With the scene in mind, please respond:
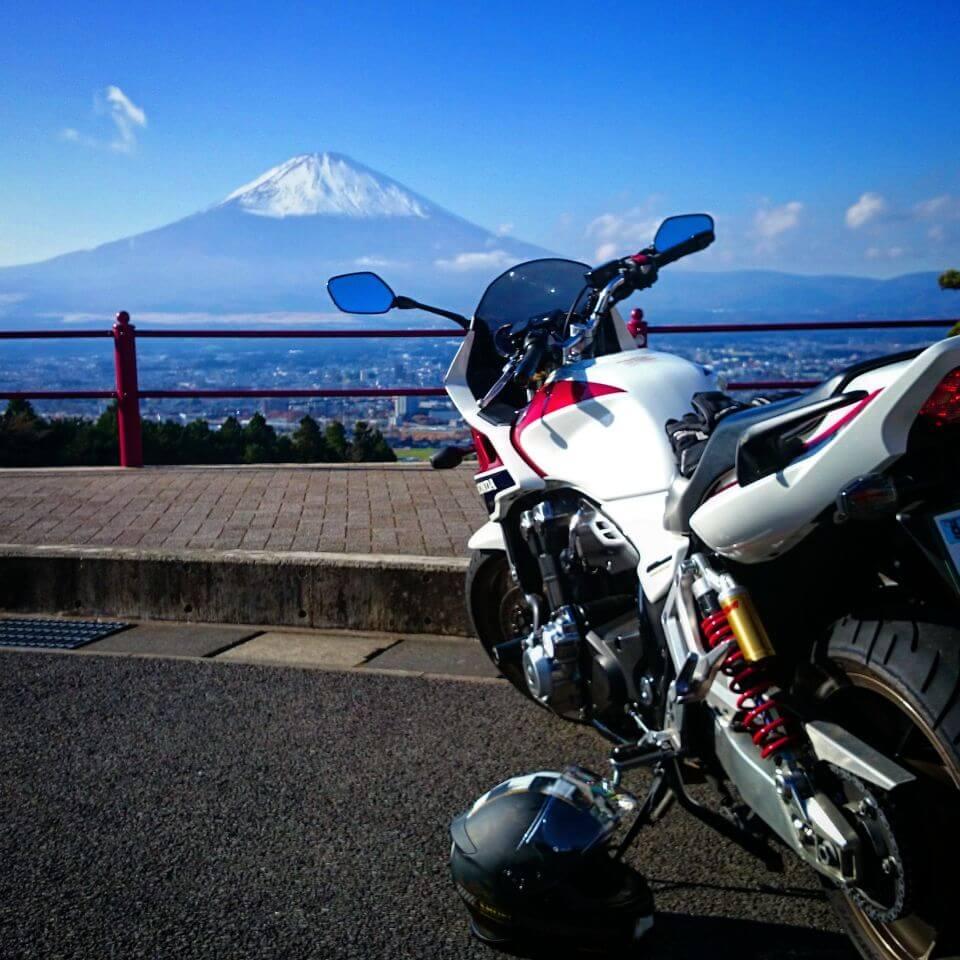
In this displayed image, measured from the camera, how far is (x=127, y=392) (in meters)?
9.62

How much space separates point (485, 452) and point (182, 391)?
644cm

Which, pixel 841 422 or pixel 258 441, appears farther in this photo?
pixel 258 441

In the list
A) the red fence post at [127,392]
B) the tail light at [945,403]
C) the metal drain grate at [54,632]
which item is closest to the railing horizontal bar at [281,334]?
the red fence post at [127,392]

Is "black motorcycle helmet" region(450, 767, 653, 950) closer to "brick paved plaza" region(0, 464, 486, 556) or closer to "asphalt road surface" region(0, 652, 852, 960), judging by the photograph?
"asphalt road surface" region(0, 652, 852, 960)

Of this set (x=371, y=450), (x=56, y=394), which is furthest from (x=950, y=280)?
(x=56, y=394)

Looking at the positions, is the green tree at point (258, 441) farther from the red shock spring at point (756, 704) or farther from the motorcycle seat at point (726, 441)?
the red shock spring at point (756, 704)

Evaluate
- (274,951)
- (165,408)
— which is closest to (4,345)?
(165,408)

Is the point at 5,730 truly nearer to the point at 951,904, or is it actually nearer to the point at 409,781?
the point at 409,781

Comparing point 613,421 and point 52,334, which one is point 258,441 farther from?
point 613,421

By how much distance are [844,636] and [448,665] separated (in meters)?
2.82

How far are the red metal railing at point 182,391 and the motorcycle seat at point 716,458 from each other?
22.0ft

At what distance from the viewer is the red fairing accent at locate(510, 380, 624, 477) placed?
11.0 feet

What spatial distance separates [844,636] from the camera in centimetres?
239

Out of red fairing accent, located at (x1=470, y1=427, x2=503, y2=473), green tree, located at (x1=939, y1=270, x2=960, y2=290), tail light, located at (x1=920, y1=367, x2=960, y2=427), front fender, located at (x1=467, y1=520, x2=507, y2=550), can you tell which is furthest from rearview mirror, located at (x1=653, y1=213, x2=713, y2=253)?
green tree, located at (x1=939, y1=270, x2=960, y2=290)
